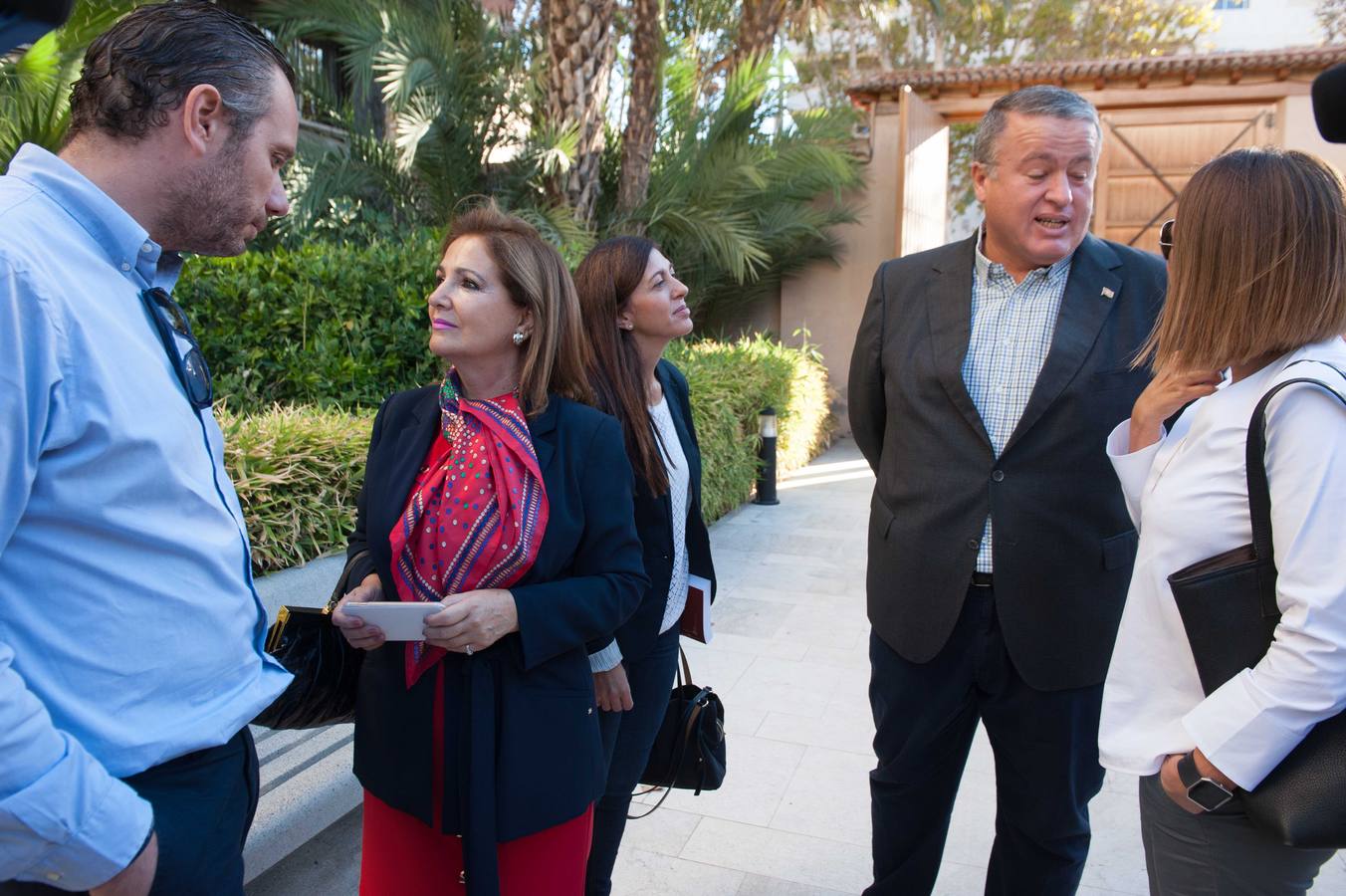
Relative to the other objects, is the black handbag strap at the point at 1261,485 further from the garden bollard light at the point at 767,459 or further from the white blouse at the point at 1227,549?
the garden bollard light at the point at 767,459

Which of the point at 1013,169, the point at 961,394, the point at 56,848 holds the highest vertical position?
the point at 1013,169

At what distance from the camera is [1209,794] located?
1.50 m

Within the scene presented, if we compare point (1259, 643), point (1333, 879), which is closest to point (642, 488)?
point (1259, 643)

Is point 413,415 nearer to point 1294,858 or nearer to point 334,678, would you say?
point 334,678

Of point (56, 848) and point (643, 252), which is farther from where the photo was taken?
point (643, 252)

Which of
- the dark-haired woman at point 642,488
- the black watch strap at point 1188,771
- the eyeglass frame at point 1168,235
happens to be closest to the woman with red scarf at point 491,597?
the dark-haired woman at point 642,488

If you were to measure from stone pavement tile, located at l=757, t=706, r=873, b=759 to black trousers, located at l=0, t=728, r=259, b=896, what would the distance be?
298 cm

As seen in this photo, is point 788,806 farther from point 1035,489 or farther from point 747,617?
point 747,617

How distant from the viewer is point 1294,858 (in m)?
1.53

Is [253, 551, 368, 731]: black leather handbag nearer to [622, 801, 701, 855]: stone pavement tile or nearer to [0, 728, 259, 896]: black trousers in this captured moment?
[0, 728, 259, 896]: black trousers

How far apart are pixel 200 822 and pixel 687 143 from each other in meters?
9.99

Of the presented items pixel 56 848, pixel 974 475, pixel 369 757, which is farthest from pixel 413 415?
pixel 974 475

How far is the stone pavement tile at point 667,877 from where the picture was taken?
10.0 ft

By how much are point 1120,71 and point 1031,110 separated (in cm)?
1087
